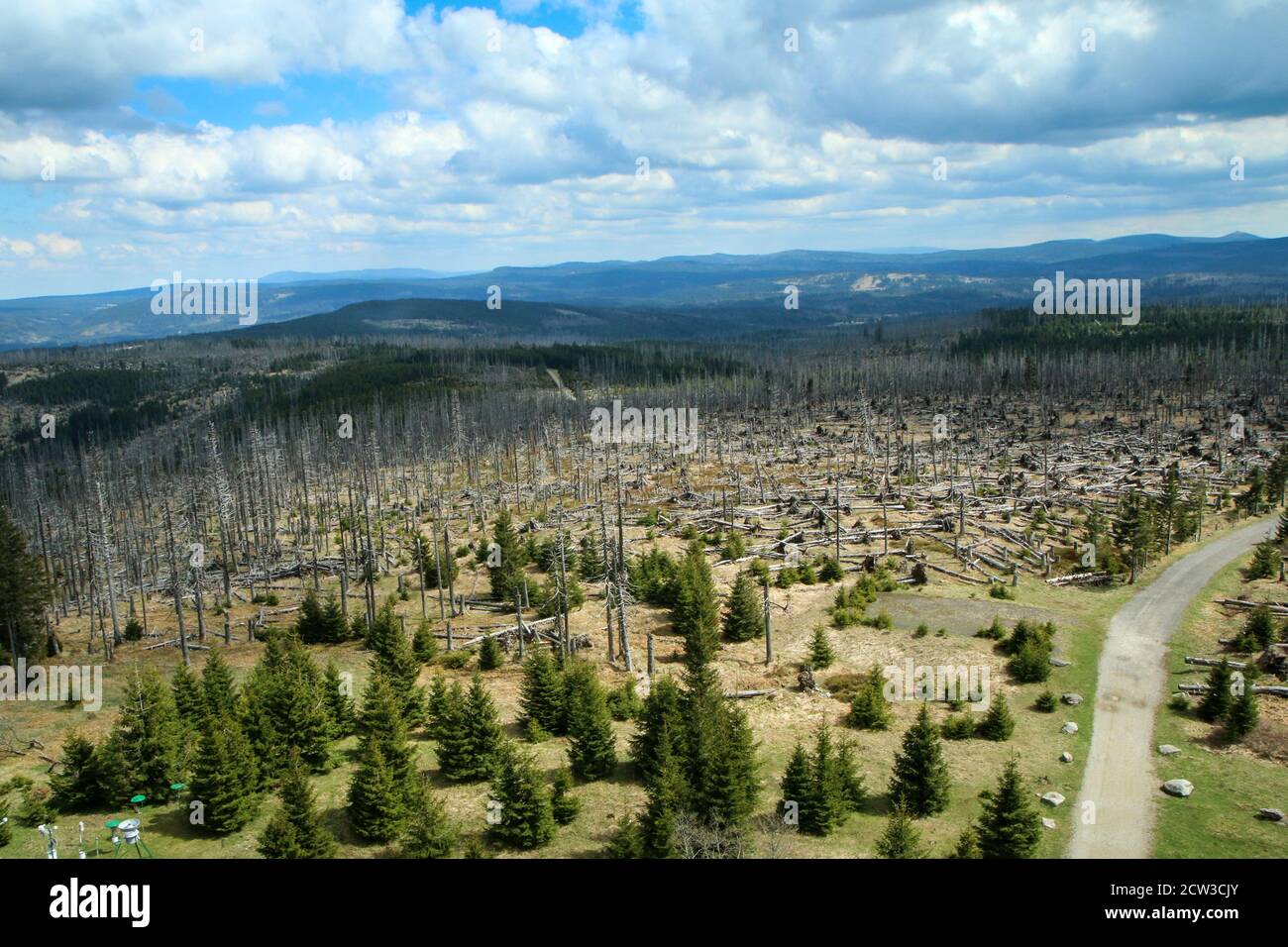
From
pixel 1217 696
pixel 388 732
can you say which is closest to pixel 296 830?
pixel 388 732

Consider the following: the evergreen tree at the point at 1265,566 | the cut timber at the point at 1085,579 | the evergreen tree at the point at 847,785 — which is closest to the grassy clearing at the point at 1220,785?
the evergreen tree at the point at 847,785

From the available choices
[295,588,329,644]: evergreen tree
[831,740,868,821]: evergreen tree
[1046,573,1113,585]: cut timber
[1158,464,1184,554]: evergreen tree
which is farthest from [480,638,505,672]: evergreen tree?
[1158,464,1184,554]: evergreen tree

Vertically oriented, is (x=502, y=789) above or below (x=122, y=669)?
above

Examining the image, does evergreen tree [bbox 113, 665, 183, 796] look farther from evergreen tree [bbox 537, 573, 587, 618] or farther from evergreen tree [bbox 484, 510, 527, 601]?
evergreen tree [bbox 484, 510, 527, 601]

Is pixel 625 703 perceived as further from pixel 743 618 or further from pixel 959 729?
pixel 959 729

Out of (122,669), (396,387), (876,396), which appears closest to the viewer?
(122,669)
